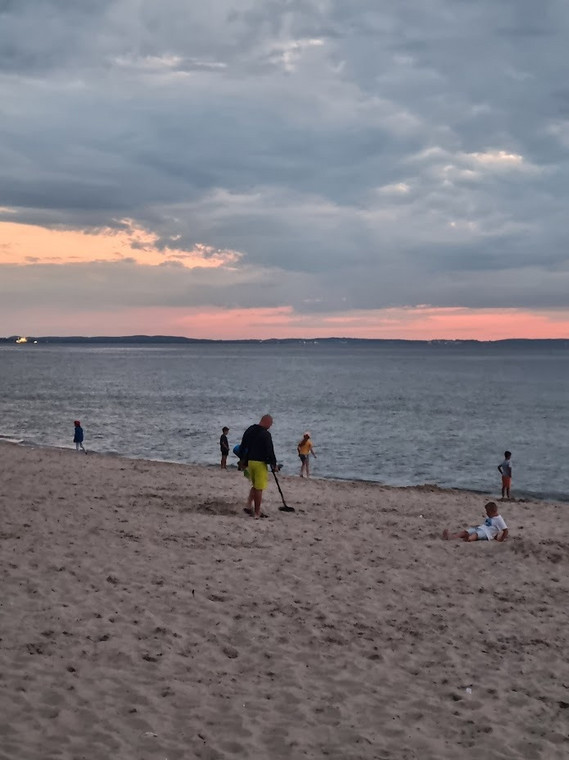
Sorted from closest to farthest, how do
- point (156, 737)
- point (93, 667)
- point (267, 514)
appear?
point (156, 737), point (93, 667), point (267, 514)

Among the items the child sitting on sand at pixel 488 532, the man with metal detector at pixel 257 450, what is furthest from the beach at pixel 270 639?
the man with metal detector at pixel 257 450

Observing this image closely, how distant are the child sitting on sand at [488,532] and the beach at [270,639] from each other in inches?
16.9

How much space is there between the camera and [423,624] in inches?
335

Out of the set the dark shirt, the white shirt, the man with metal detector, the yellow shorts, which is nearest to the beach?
Answer: the white shirt

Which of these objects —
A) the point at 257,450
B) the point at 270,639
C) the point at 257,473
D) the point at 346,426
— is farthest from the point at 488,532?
the point at 346,426

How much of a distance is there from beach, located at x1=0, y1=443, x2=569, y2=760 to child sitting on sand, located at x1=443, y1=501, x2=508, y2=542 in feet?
1.41

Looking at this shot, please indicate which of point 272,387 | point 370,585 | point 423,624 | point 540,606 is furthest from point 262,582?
point 272,387

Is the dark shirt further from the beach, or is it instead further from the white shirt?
the white shirt

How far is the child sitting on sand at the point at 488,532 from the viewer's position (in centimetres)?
1321

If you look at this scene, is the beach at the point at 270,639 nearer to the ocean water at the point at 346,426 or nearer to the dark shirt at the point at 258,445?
the dark shirt at the point at 258,445

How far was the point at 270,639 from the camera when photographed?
7727 mm

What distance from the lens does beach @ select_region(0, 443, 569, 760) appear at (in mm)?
5730

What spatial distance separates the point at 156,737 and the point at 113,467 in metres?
18.6

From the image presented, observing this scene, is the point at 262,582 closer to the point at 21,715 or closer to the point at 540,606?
the point at 540,606
